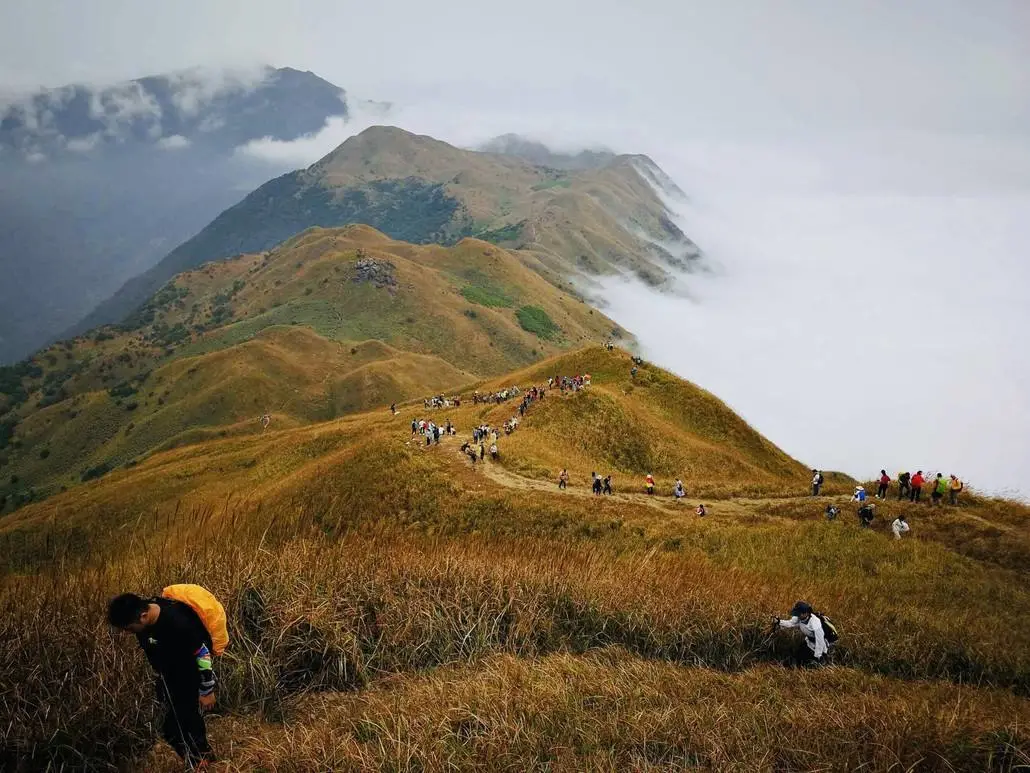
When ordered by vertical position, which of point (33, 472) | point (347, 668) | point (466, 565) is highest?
point (466, 565)

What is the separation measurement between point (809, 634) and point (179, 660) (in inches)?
340

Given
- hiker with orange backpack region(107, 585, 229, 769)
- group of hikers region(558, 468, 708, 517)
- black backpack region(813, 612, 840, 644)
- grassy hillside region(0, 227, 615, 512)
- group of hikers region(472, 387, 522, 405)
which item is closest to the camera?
hiker with orange backpack region(107, 585, 229, 769)

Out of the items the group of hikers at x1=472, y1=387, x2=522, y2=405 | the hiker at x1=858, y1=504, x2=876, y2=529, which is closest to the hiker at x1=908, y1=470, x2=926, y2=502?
the hiker at x1=858, y1=504, x2=876, y2=529

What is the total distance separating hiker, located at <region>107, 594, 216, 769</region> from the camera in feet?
17.7

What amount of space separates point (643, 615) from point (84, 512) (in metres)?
58.7

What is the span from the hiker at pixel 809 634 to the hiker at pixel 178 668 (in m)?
8.07

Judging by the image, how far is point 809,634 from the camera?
8.83 meters

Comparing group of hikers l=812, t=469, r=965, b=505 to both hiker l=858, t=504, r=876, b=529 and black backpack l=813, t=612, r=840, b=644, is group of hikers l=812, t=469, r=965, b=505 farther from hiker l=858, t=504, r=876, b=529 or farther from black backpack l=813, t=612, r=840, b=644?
black backpack l=813, t=612, r=840, b=644

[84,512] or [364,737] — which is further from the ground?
[364,737]

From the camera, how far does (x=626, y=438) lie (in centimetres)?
4275

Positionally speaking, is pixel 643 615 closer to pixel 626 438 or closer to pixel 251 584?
pixel 251 584

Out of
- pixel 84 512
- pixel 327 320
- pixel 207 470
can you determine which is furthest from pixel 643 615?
pixel 327 320

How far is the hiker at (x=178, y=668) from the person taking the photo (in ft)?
17.7

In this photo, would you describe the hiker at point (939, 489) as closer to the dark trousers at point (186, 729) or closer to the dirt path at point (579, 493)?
the dirt path at point (579, 493)
